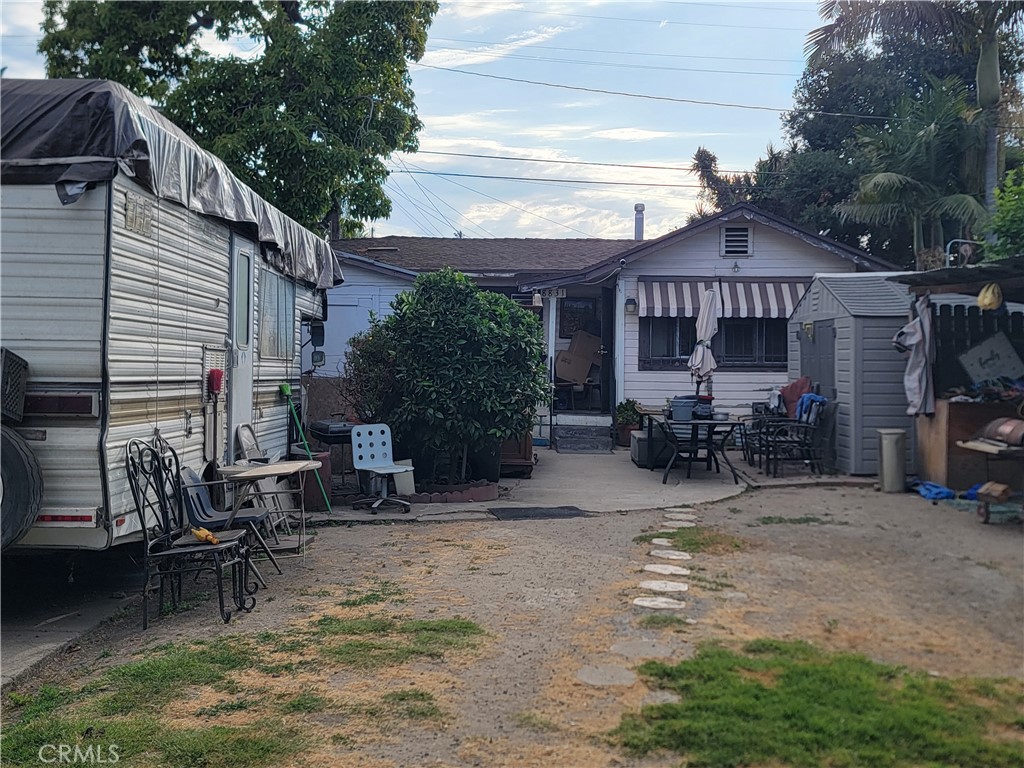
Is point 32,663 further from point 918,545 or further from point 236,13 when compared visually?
point 236,13

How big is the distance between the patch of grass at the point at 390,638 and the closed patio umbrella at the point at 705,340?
28.1 feet

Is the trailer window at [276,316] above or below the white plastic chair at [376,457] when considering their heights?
above

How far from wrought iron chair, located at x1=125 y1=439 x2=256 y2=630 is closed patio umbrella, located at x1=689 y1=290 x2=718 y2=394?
8.55m

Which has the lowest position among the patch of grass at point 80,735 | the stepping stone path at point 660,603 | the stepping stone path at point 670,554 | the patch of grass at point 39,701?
the patch of grass at point 39,701

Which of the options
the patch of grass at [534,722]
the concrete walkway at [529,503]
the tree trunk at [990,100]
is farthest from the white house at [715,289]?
the patch of grass at [534,722]

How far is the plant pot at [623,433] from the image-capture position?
15477 millimetres

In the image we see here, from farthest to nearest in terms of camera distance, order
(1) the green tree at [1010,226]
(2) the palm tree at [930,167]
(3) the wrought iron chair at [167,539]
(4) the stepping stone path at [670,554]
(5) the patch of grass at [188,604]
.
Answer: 1. (2) the palm tree at [930,167]
2. (1) the green tree at [1010,226]
3. (4) the stepping stone path at [670,554]
4. (5) the patch of grass at [188,604]
5. (3) the wrought iron chair at [167,539]

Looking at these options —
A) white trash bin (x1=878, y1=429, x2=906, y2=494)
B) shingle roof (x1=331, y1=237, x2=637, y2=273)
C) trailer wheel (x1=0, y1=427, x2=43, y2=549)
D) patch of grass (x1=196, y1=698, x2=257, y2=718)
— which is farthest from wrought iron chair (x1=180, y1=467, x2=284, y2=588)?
shingle roof (x1=331, y1=237, x2=637, y2=273)

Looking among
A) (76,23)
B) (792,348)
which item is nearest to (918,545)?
(792,348)

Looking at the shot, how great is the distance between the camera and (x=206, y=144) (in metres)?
15.3

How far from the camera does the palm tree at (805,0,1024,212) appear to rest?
14961mm

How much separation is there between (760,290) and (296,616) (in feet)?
40.8

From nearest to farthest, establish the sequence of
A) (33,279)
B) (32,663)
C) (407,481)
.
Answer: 1. (32,663)
2. (33,279)
3. (407,481)

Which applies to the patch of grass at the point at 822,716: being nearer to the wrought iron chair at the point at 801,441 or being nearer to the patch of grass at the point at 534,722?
the patch of grass at the point at 534,722
